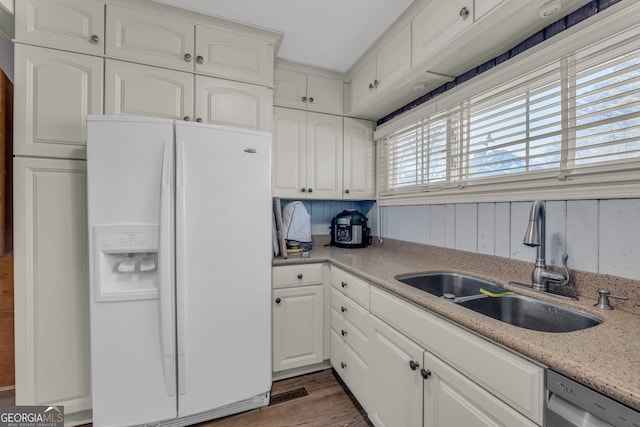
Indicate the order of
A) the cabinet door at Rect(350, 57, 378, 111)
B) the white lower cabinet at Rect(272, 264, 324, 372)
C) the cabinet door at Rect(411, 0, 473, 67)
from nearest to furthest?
the cabinet door at Rect(411, 0, 473, 67) → the white lower cabinet at Rect(272, 264, 324, 372) → the cabinet door at Rect(350, 57, 378, 111)

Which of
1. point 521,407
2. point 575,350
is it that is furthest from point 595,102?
point 521,407

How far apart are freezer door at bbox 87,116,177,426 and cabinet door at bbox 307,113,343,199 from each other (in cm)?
113

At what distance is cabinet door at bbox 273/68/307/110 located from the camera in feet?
7.06

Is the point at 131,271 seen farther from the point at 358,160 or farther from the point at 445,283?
the point at 358,160

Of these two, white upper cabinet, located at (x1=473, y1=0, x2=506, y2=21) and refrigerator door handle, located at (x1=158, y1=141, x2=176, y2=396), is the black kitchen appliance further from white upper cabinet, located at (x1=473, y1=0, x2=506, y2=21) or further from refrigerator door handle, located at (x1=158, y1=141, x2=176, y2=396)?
white upper cabinet, located at (x1=473, y1=0, x2=506, y2=21)

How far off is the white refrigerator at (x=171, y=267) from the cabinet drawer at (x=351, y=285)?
57cm

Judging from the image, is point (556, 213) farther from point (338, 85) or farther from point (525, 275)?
point (338, 85)

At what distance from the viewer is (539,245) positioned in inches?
44.8

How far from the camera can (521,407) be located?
71cm

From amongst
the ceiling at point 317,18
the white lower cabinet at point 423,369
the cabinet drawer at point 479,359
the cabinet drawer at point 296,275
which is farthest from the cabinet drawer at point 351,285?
the ceiling at point 317,18

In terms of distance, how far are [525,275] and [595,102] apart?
2.58 ft

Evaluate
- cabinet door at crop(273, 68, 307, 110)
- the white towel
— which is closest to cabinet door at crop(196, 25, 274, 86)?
cabinet door at crop(273, 68, 307, 110)

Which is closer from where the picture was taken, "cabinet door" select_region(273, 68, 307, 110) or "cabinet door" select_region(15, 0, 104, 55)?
"cabinet door" select_region(15, 0, 104, 55)

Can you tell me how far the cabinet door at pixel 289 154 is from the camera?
2141mm
